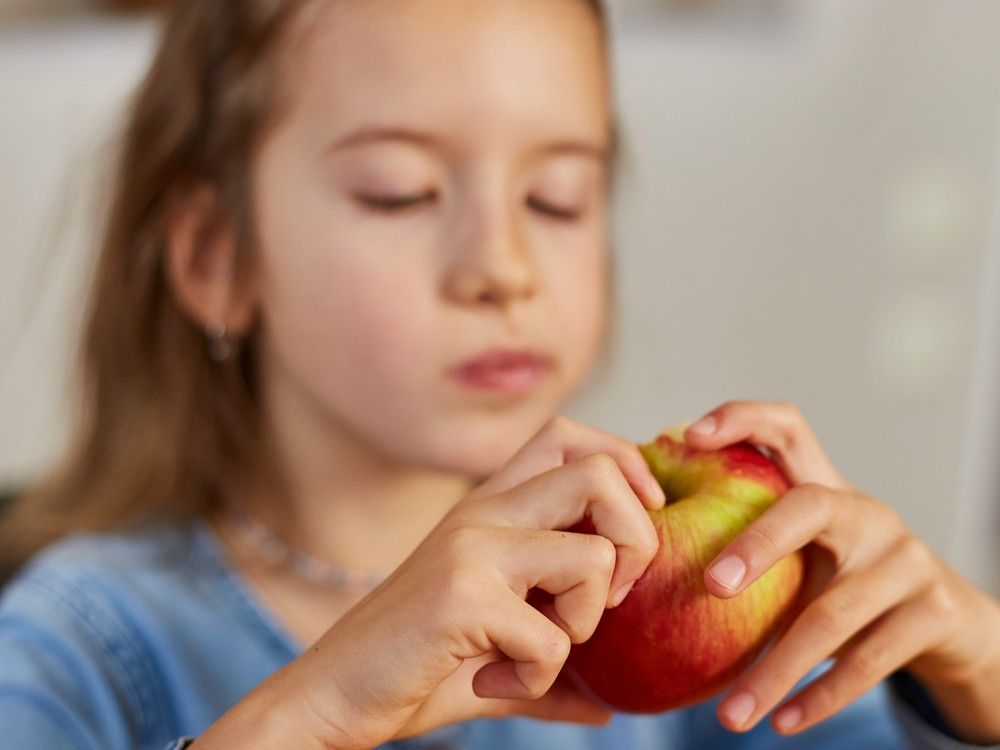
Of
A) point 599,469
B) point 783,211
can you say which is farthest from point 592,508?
point 783,211

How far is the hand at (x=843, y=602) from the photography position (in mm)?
681

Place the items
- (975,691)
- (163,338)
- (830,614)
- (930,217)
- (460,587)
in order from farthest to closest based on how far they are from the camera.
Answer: (930,217) → (163,338) → (975,691) → (830,614) → (460,587)

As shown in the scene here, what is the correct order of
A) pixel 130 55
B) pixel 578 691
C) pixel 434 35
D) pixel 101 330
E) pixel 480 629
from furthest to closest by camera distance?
pixel 130 55
pixel 101 330
pixel 434 35
pixel 578 691
pixel 480 629

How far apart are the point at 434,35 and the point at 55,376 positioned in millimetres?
1206

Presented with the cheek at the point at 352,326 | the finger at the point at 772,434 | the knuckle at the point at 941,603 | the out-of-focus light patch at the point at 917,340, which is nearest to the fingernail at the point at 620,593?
the finger at the point at 772,434

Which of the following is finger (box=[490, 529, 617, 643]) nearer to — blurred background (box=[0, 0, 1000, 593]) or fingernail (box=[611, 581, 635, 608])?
fingernail (box=[611, 581, 635, 608])

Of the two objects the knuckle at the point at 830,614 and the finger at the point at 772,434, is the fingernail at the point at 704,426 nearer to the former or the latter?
the finger at the point at 772,434

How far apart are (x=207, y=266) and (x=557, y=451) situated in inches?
22.7

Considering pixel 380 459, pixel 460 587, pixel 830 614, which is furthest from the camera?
pixel 380 459

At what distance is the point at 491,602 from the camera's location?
1.94 ft

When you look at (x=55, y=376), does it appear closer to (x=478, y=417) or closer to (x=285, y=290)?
(x=285, y=290)

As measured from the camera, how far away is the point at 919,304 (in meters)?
1.85

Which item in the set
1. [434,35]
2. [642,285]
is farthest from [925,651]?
[642,285]

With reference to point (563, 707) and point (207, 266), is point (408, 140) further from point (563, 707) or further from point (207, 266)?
point (563, 707)
